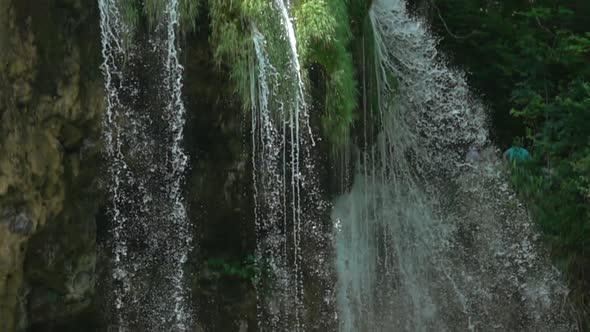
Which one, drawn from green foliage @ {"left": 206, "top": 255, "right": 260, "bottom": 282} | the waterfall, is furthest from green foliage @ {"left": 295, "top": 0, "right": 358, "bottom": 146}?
green foliage @ {"left": 206, "top": 255, "right": 260, "bottom": 282}

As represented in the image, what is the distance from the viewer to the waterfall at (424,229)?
641cm

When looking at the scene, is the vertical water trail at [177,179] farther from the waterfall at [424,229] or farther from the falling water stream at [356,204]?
the waterfall at [424,229]

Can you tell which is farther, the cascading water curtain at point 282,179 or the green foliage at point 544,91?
the green foliage at point 544,91

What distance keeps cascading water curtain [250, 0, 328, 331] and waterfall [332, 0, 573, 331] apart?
1.41ft

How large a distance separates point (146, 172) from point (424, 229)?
2751 mm

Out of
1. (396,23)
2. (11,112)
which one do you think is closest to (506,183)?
(396,23)

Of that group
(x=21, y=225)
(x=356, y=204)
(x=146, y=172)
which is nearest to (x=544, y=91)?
(x=356, y=204)

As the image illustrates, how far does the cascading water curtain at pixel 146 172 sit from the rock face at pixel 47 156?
148mm

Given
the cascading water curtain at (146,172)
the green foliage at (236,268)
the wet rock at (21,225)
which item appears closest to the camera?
the wet rock at (21,225)

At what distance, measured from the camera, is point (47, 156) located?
4730 mm

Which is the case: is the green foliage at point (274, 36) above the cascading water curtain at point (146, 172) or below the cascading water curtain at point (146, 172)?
above

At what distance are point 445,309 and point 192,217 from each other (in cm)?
251

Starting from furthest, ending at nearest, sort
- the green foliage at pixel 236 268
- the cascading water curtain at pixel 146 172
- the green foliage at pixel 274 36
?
the green foliage at pixel 236 268 → the cascading water curtain at pixel 146 172 → the green foliage at pixel 274 36

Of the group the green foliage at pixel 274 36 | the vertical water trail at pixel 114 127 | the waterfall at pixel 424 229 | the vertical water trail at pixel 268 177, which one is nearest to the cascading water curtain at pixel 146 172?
the vertical water trail at pixel 114 127
